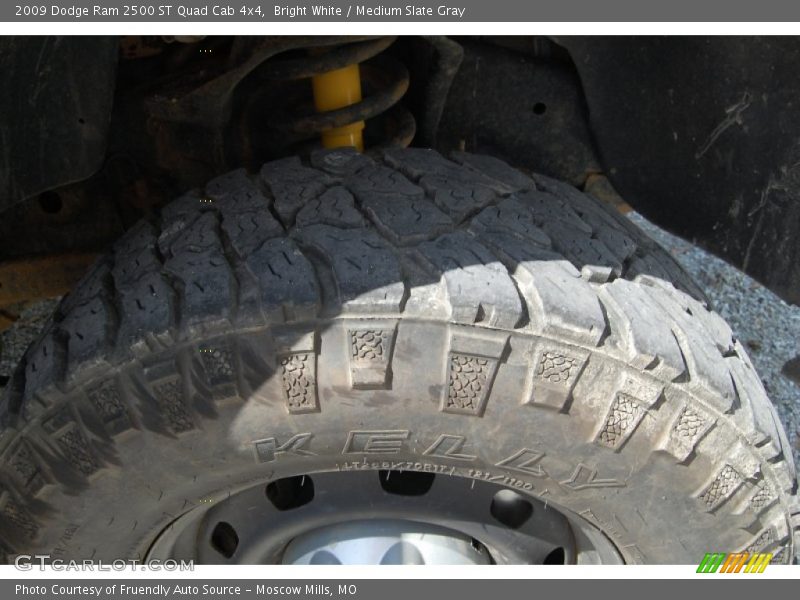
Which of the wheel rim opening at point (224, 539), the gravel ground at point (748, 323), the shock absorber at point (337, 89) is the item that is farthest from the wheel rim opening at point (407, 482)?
the gravel ground at point (748, 323)

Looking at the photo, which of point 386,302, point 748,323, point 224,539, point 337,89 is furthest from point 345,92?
point 748,323

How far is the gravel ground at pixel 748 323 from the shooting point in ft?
8.40

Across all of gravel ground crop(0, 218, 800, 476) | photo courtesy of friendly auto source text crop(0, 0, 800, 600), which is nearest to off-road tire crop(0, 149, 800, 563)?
photo courtesy of friendly auto source text crop(0, 0, 800, 600)

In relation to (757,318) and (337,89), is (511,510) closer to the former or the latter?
(337,89)

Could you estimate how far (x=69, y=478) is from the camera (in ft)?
4.28

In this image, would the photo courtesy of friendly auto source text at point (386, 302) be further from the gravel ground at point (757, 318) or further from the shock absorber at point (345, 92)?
the gravel ground at point (757, 318)

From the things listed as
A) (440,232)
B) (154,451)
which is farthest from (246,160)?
(154,451)

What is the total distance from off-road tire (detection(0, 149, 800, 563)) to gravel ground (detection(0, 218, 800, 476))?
1.26 metres

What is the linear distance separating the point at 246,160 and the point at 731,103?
0.94m

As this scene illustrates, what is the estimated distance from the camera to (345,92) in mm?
1580

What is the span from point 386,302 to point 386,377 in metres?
0.11

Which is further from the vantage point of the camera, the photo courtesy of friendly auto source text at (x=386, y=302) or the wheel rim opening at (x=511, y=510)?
the wheel rim opening at (x=511, y=510)

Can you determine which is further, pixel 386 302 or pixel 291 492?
pixel 291 492

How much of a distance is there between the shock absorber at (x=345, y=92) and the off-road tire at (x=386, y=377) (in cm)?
18
